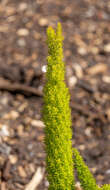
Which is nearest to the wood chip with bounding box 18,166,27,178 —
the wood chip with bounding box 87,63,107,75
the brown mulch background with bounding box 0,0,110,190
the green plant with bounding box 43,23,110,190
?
the brown mulch background with bounding box 0,0,110,190

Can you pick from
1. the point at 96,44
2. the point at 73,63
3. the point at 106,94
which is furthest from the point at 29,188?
the point at 96,44

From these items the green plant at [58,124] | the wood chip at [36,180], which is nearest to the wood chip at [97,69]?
the wood chip at [36,180]

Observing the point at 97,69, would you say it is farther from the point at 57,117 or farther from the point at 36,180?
the point at 57,117

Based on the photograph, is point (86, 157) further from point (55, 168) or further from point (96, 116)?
point (55, 168)

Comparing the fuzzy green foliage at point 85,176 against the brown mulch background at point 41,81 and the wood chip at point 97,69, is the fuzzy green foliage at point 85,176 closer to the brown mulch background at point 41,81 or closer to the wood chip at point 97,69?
the brown mulch background at point 41,81

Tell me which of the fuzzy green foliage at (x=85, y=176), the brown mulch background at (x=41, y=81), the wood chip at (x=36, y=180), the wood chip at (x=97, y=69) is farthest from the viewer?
the wood chip at (x=97, y=69)

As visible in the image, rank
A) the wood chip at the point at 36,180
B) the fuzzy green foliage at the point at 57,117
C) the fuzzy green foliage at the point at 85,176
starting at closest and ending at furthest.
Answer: the fuzzy green foliage at the point at 57,117, the fuzzy green foliage at the point at 85,176, the wood chip at the point at 36,180
